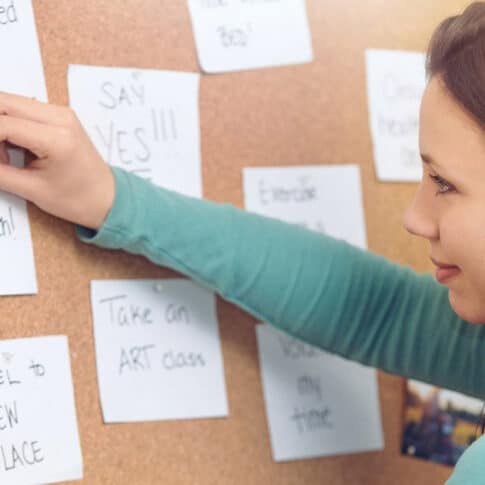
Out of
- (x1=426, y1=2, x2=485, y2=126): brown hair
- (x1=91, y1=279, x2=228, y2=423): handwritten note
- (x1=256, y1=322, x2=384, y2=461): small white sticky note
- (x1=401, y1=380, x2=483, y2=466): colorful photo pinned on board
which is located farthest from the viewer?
(x1=401, y1=380, x2=483, y2=466): colorful photo pinned on board

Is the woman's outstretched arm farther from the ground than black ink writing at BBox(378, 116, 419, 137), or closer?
closer

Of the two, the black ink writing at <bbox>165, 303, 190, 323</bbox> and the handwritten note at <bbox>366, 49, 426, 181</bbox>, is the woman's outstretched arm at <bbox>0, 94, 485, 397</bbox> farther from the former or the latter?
the handwritten note at <bbox>366, 49, 426, 181</bbox>

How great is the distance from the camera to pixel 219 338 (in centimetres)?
89

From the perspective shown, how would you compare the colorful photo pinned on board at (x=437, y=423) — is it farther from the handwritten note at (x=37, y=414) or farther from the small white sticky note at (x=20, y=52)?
the small white sticky note at (x=20, y=52)

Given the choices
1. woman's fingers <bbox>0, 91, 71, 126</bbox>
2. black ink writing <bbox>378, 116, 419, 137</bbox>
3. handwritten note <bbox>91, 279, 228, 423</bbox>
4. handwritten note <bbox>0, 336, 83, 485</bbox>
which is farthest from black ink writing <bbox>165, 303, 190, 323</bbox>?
black ink writing <bbox>378, 116, 419, 137</bbox>

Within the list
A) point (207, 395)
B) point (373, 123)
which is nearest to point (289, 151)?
point (373, 123)

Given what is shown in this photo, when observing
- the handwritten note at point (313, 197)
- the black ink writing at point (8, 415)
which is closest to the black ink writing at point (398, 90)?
the handwritten note at point (313, 197)

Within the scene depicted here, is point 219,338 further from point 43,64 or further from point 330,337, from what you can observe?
point 43,64

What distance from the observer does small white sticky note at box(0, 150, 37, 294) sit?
746 millimetres

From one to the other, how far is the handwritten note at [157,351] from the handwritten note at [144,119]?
0.34 feet

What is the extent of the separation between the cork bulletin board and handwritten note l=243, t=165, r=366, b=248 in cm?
1

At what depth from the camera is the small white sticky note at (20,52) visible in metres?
0.76

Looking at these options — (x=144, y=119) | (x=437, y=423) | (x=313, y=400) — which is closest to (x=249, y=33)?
(x=144, y=119)

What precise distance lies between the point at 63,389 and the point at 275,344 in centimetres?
24
